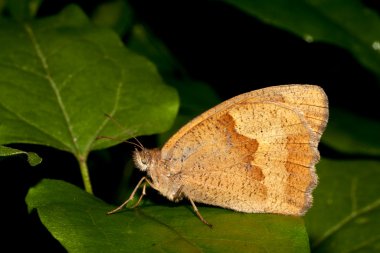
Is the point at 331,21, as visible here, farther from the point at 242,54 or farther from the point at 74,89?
the point at 74,89

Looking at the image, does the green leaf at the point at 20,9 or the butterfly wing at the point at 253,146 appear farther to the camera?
the green leaf at the point at 20,9

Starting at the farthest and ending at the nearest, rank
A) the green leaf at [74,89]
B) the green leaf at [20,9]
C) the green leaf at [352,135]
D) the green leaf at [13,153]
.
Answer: the green leaf at [352,135] → the green leaf at [20,9] → the green leaf at [74,89] → the green leaf at [13,153]

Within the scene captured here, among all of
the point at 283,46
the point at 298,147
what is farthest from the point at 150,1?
the point at 298,147

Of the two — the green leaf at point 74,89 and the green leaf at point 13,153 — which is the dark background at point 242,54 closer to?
the green leaf at point 74,89

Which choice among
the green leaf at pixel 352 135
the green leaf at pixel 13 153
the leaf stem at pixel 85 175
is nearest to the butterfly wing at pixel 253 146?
the leaf stem at pixel 85 175

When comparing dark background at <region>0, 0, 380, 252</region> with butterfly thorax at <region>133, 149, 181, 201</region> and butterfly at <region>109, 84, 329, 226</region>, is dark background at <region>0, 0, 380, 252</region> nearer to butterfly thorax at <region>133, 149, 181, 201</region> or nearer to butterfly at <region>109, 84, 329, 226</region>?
butterfly at <region>109, 84, 329, 226</region>

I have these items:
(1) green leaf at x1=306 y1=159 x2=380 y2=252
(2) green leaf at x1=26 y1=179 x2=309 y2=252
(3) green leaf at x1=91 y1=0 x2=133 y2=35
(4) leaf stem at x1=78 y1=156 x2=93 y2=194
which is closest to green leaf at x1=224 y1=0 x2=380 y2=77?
(1) green leaf at x1=306 y1=159 x2=380 y2=252

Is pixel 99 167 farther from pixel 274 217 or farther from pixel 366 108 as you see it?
pixel 366 108
